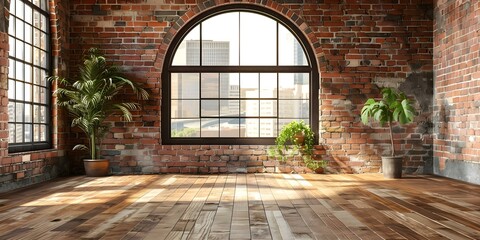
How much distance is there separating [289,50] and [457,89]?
98.1 inches

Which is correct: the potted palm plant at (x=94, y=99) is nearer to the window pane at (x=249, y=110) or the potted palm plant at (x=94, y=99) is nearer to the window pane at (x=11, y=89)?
the window pane at (x=11, y=89)

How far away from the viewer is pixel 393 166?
753 cm

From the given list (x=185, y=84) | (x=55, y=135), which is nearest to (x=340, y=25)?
(x=185, y=84)

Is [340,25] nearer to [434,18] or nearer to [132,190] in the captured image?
[434,18]

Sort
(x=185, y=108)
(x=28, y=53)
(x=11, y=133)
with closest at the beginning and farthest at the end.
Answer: (x=11, y=133), (x=28, y=53), (x=185, y=108)

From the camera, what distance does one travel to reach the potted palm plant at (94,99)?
754 centimetres

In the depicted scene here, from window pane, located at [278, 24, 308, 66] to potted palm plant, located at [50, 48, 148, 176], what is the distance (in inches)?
85.4

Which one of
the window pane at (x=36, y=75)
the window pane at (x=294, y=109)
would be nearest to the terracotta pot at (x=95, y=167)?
the window pane at (x=36, y=75)

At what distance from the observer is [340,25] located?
823 centimetres

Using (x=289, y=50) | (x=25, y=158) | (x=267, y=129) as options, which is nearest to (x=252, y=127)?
(x=267, y=129)

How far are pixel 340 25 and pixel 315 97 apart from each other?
1.15m

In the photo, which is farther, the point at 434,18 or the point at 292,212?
the point at 434,18

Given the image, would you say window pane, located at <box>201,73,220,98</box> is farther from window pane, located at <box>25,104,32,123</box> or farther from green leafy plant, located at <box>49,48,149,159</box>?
window pane, located at <box>25,104,32,123</box>

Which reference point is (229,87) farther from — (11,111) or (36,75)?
(11,111)
